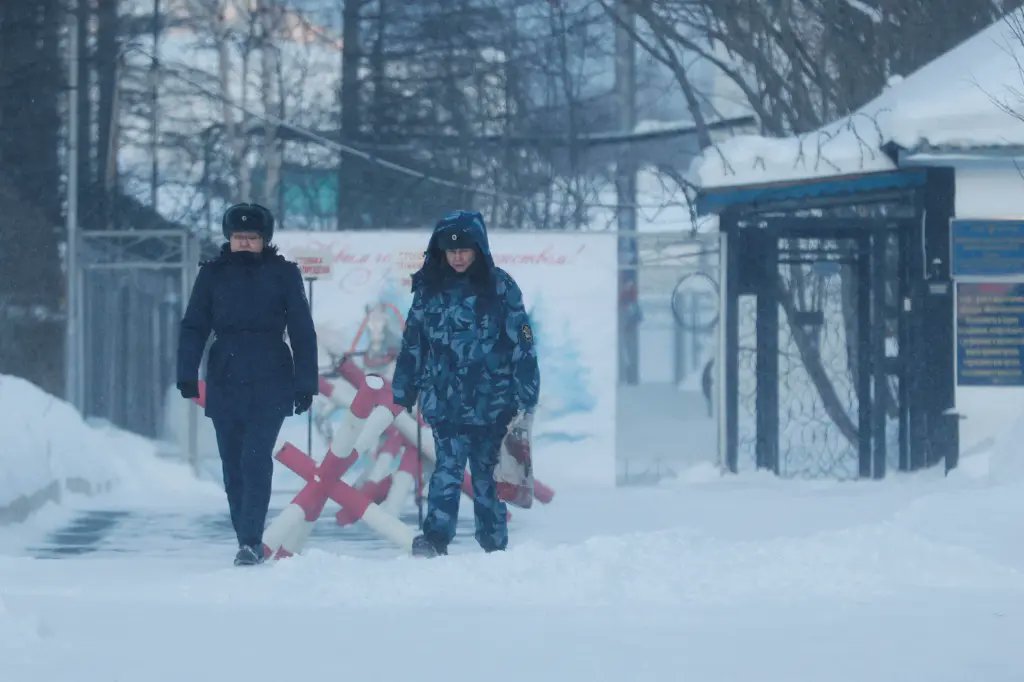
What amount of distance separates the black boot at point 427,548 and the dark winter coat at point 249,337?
2.66 feet

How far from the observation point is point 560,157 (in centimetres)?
2758

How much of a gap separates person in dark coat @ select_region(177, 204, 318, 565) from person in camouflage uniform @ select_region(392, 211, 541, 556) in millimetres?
493

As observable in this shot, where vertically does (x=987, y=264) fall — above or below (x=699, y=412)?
above

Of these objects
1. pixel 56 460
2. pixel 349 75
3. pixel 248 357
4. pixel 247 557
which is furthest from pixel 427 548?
pixel 349 75

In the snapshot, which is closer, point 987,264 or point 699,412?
point 987,264

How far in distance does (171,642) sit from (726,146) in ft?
25.8

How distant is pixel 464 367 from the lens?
763 cm

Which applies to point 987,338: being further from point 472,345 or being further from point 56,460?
point 56,460

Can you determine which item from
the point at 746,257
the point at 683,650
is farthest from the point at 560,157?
the point at 683,650

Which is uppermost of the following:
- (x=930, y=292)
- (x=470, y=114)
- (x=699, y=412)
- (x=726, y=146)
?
(x=470, y=114)

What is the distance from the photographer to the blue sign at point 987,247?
11.8 m

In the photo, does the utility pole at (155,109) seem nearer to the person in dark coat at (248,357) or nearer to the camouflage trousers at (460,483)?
the person in dark coat at (248,357)

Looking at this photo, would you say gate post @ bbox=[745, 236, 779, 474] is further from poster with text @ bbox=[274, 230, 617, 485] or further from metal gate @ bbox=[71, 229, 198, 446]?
metal gate @ bbox=[71, 229, 198, 446]

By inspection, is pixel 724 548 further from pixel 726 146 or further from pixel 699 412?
pixel 699 412
